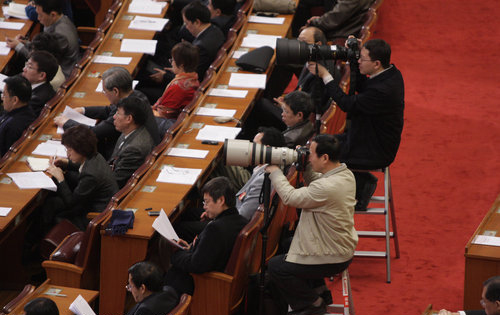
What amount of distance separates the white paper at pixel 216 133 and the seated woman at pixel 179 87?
382 mm

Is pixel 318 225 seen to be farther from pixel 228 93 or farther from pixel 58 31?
pixel 58 31

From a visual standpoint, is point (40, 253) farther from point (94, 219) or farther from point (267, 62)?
point (267, 62)

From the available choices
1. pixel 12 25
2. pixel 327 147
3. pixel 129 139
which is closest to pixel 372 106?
pixel 327 147

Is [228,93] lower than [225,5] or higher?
lower

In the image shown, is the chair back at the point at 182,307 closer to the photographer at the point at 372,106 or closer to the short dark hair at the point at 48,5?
the photographer at the point at 372,106

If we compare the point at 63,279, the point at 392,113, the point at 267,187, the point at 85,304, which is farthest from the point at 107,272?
the point at 392,113

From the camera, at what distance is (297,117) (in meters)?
5.46

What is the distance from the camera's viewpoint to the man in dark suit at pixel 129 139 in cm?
552

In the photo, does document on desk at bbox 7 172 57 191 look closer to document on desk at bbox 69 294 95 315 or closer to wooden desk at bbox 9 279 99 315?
wooden desk at bbox 9 279 99 315

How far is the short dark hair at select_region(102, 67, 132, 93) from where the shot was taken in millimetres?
5898

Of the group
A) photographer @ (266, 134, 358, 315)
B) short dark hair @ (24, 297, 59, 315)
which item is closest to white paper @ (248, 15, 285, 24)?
photographer @ (266, 134, 358, 315)

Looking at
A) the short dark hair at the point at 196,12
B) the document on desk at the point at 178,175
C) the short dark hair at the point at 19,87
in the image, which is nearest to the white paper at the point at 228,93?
the short dark hair at the point at 196,12

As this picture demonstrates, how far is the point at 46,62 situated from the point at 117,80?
27.6 inches

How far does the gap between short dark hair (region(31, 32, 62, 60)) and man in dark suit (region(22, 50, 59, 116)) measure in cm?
34
